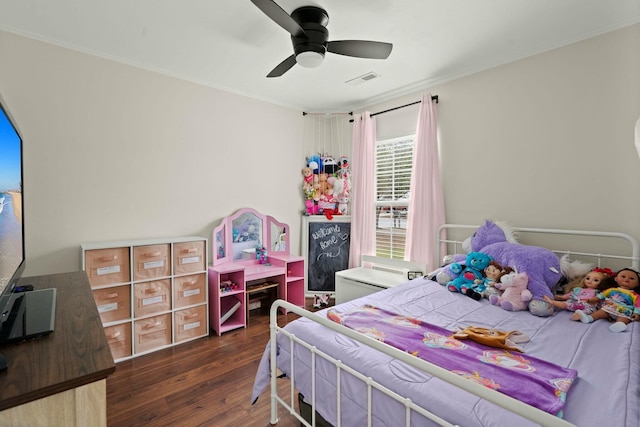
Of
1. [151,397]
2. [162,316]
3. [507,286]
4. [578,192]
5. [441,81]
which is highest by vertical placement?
[441,81]

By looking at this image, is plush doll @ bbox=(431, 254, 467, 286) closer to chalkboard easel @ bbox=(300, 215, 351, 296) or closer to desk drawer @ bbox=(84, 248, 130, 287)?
Result: chalkboard easel @ bbox=(300, 215, 351, 296)

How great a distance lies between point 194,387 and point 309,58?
2340 millimetres

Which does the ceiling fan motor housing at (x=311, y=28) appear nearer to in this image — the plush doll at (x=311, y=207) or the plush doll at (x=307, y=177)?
the plush doll at (x=307, y=177)

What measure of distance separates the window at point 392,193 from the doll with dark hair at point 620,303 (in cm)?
181

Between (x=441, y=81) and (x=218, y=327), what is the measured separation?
3.28m

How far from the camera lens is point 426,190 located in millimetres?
3062

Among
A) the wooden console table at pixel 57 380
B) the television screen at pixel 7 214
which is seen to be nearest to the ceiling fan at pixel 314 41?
the television screen at pixel 7 214

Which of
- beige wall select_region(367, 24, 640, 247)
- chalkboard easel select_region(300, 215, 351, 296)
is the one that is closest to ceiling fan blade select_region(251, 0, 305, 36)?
beige wall select_region(367, 24, 640, 247)

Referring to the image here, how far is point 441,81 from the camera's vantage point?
3.04 metres

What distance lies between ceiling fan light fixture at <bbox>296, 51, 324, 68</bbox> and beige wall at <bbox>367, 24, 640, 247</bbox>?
66.4 inches

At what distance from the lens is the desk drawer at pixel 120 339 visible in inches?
93.7

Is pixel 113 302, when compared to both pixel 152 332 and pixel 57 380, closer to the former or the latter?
pixel 152 332

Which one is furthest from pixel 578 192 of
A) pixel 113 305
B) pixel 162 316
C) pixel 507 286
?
pixel 113 305

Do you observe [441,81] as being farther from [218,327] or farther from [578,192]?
[218,327]
